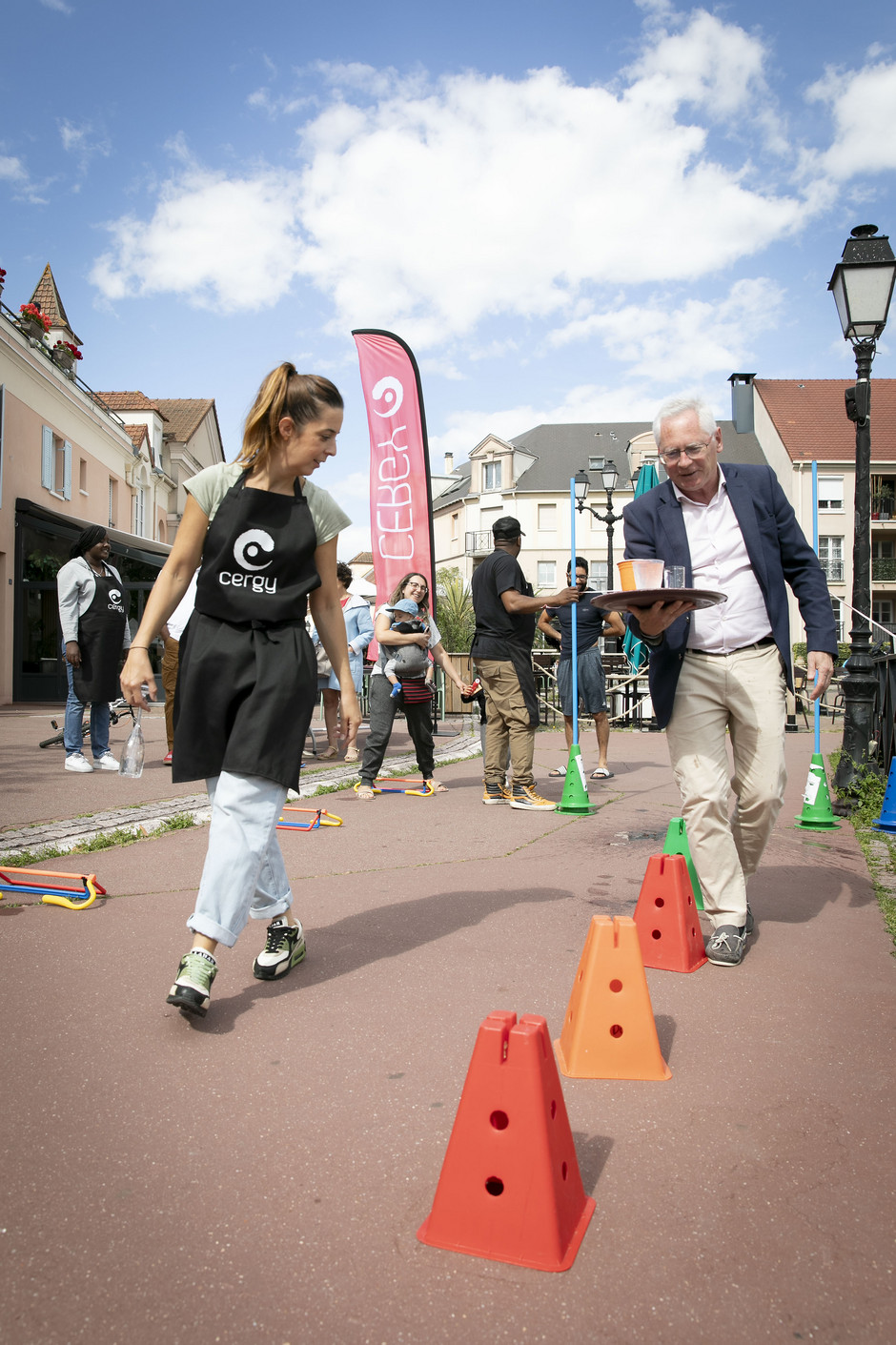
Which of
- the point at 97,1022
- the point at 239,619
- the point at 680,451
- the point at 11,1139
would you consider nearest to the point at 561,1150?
the point at 11,1139

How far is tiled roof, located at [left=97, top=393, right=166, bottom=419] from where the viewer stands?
37188mm

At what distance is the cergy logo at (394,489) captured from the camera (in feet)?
39.8

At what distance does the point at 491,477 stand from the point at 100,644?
50039mm

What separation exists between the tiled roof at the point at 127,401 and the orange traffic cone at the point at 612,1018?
36988mm

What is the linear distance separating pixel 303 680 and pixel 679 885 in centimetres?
164

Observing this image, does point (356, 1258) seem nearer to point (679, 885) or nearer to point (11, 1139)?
point (11, 1139)

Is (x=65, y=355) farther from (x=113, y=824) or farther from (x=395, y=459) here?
(x=113, y=824)

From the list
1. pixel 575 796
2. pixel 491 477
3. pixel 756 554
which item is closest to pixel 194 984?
pixel 756 554

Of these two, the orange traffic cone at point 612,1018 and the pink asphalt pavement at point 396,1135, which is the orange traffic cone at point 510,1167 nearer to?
the pink asphalt pavement at point 396,1135

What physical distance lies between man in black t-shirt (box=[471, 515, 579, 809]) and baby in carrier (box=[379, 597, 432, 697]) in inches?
27.6

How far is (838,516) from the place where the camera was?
149 feet

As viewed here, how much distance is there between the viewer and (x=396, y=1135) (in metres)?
2.28

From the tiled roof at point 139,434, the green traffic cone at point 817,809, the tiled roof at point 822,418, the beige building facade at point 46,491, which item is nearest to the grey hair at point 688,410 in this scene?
the green traffic cone at point 817,809

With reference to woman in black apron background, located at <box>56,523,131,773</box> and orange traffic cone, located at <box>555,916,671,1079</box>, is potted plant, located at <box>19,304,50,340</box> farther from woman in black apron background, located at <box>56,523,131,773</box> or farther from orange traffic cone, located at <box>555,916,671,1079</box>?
orange traffic cone, located at <box>555,916,671,1079</box>
